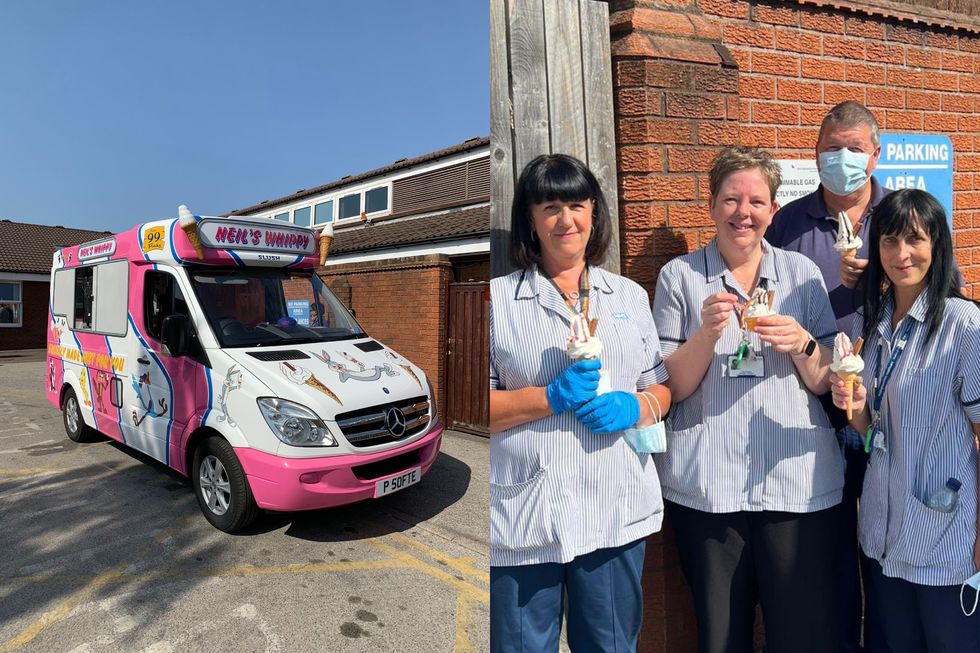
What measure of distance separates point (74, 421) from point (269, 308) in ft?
13.2

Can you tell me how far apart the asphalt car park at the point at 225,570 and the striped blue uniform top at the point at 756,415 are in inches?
71.4

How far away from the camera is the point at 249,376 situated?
3.91m

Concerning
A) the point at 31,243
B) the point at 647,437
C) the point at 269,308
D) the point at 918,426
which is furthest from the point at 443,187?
the point at 31,243

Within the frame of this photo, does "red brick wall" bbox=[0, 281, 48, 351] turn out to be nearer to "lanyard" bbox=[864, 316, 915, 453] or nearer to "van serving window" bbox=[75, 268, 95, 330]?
"van serving window" bbox=[75, 268, 95, 330]

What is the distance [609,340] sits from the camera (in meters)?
1.52

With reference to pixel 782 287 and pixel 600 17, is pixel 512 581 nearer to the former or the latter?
pixel 782 287

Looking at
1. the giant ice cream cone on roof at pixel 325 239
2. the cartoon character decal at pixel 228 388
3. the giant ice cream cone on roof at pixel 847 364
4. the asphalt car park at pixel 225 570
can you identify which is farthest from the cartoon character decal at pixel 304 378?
the giant ice cream cone on roof at pixel 847 364

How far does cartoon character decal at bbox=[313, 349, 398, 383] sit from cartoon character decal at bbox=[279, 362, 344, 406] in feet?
0.56

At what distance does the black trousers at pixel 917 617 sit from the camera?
156cm

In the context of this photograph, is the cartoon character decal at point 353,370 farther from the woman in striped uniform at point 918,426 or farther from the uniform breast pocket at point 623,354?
the woman in striped uniform at point 918,426

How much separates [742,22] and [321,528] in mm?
4142

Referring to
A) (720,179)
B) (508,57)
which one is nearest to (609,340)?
(720,179)

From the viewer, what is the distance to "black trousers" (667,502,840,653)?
5.60 ft

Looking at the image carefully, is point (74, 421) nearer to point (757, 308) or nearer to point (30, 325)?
point (757, 308)
